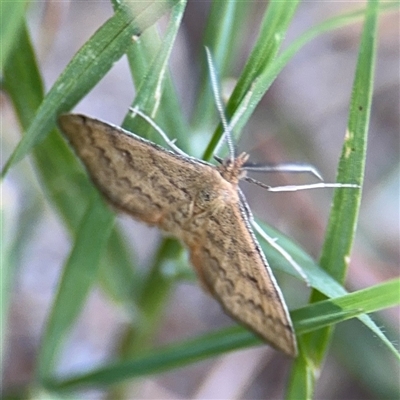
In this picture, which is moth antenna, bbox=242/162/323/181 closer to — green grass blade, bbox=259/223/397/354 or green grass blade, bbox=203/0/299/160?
green grass blade, bbox=259/223/397/354

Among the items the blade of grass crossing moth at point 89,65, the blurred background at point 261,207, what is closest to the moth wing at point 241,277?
the blade of grass crossing moth at point 89,65

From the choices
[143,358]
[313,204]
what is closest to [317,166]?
[313,204]

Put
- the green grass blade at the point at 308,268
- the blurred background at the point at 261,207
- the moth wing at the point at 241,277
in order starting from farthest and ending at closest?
the blurred background at the point at 261,207 < the moth wing at the point at 241,277 < the green grass blade at the point at 308,268

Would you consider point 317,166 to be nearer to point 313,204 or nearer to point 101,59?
point 313,204

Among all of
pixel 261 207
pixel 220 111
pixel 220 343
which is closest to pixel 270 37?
pixel 220 111

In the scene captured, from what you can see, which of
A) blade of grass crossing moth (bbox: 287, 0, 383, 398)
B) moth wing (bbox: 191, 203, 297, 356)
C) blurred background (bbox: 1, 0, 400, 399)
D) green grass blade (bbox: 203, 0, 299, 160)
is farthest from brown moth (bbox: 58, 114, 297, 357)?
blurred background (bbox: 1, 0, 400, 399)

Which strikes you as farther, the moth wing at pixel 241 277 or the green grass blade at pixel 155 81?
the moth wing at pixel 241 277

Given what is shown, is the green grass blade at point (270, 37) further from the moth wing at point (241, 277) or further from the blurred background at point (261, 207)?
the blurred background at point (261, 207)
